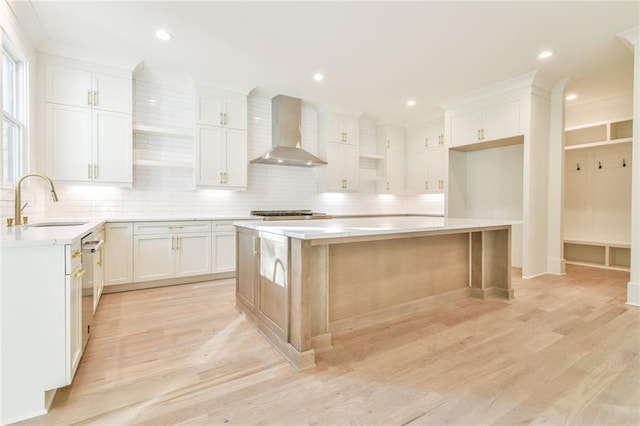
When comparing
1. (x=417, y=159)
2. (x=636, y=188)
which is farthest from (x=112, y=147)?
(x=636, y=188)

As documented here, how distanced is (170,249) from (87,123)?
1.75m

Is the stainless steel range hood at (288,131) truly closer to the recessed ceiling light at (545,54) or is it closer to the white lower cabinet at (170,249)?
the white lower cabinet at (170,249)

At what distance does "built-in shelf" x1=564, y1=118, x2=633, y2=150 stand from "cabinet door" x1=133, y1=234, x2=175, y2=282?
6.06 m

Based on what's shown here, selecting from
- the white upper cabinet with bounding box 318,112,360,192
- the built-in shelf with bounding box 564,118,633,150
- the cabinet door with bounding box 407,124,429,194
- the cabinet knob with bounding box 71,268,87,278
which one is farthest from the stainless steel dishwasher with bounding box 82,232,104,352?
the built-in shelf with bounding box 564,118,633,150

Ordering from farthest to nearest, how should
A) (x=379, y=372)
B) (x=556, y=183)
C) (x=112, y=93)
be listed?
(x=556, y=183)
(x=112, y=93)
(x=379, y=372)

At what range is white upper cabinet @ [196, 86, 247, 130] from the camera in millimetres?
4383

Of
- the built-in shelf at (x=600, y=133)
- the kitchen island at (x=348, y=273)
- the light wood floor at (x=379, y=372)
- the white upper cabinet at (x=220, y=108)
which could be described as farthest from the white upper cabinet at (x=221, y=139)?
the built-in shelf at (x=600, y=133)

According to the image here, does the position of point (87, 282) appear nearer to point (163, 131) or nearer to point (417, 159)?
point (163, 131)

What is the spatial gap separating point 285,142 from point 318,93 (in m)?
0.94

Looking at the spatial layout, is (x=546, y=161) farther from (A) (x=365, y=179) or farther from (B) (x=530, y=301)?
(A) (x=365, y=179)

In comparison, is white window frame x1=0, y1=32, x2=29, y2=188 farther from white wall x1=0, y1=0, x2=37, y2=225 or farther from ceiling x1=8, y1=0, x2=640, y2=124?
ceiling x1=8, y1=0, x2=640, y2=124

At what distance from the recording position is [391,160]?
657 centimetres

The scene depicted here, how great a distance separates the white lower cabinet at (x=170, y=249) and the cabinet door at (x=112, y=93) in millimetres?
1461

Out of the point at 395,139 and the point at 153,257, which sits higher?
the point at 395,139
